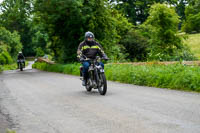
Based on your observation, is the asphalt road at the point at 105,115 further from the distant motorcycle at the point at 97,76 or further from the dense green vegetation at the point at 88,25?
the dense green vegetation at the point at 88,25

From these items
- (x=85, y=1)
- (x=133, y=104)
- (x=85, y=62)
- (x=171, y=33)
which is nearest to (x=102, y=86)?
(x=85, y=62)

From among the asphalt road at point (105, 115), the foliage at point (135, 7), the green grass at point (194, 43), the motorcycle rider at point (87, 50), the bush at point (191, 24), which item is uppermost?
the foliage at point (135, 7)

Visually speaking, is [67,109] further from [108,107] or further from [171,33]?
[171,33]

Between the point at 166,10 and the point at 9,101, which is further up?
the point at 166,10

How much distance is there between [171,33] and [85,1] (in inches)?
299

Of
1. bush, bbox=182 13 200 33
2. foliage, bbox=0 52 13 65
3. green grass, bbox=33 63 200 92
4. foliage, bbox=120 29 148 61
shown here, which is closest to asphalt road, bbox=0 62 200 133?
green grass, bbox=33 63 200 92

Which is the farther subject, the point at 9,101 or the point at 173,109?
the point at 9,101

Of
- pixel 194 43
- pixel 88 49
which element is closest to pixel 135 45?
pixel 194 43

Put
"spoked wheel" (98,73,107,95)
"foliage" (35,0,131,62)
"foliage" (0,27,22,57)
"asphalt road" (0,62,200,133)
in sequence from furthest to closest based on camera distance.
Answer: "foliage" (0,27,22,57), "foliage" (35,0,131,62), "spoked wheel" (98,73,107,95), "asphalt road" (0,62,200,133)

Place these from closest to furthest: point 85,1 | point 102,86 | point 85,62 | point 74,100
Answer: point 74,100
point 102,86
point 85,62
point 85,1

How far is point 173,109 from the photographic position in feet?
22.2

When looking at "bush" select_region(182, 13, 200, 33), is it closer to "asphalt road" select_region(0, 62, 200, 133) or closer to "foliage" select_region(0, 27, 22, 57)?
"foliage" select_region(0, 27, 22, 57)

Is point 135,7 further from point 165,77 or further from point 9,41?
point 165,77

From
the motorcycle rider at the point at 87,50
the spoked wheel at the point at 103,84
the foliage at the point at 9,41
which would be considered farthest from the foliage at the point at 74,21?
the foliage at the point at 9,41
